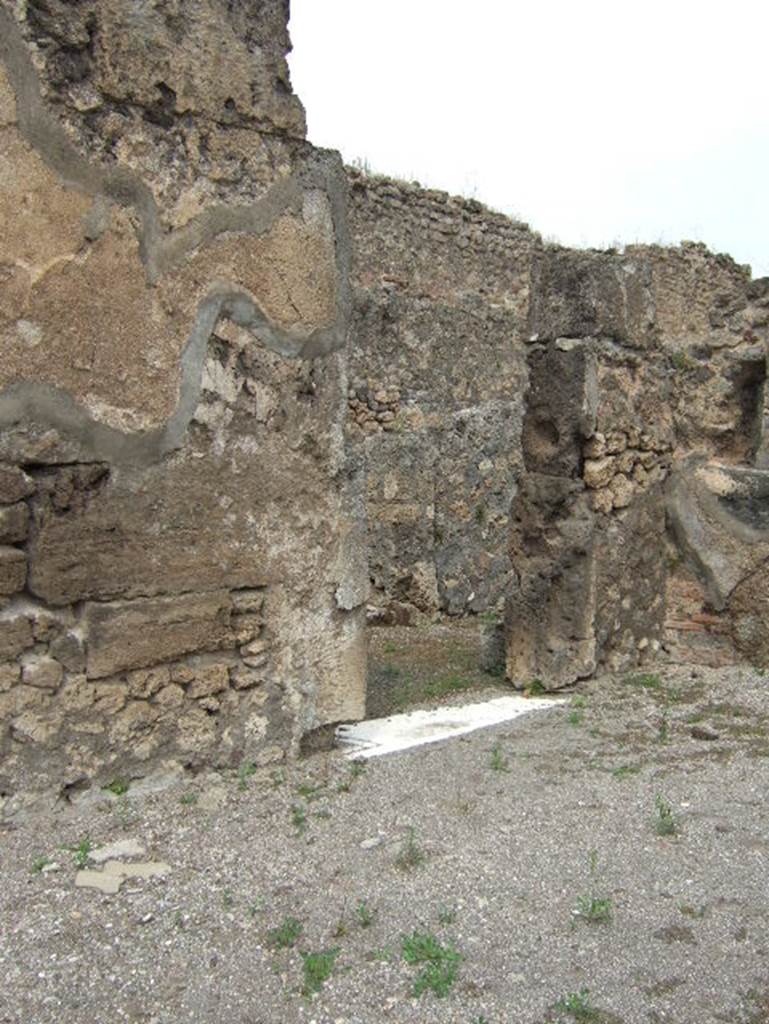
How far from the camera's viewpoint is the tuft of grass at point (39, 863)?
9.15 ft

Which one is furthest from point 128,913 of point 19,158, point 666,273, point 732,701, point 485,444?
point 666,273

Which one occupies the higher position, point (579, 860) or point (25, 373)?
point (25, 373)

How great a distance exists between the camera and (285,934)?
247cm

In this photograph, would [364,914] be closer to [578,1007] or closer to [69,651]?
[578,1007]

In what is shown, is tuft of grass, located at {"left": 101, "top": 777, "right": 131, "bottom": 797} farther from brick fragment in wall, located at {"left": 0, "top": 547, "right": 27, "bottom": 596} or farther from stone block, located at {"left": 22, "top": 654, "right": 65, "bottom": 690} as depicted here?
brick fragment in wall, located at {"left": 0, "top": 547, "right": 27, "bottom": 596}

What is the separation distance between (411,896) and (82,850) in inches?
37.1

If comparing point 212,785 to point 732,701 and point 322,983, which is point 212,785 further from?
point 732,701

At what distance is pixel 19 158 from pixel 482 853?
2.45 meters

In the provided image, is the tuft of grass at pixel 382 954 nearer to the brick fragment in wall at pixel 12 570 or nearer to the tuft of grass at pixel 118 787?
the tuft of grass at pixel 118 787

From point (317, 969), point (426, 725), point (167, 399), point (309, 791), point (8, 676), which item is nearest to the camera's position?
point (317, 969)

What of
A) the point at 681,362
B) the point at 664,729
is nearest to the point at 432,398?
the point at 681,362

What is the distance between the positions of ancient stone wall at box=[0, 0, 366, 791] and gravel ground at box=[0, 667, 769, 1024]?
268mm

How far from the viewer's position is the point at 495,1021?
216cm

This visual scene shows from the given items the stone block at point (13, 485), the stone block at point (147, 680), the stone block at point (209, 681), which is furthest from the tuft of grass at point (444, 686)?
the stone block at point (13, 485)
